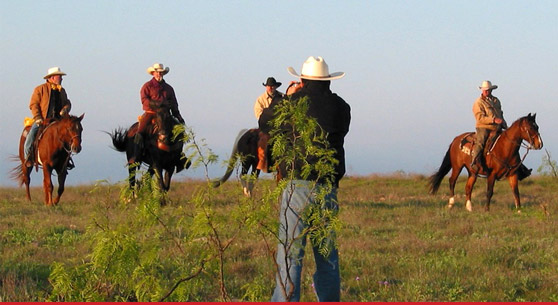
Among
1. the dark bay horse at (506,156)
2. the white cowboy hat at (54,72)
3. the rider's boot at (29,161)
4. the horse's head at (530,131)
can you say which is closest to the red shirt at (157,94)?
the white cowboy hat at (54,72)

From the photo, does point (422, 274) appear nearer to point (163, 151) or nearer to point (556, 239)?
point (556, 239)

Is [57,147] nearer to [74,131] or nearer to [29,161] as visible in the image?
[74,131]

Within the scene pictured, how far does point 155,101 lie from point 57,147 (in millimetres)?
2186

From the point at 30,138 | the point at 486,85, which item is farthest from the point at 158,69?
the point at 486,85

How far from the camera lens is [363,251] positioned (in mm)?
10273

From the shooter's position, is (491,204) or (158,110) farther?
(491,204)

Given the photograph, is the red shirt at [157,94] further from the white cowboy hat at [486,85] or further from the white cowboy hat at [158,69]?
the white cowboy hat at [486,85]

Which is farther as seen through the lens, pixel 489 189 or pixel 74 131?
pixel 489 189

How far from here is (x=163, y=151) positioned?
53.4 ft

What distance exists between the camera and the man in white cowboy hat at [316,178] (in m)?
6.51

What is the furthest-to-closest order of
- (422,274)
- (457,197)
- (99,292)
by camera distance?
(457,197)
(422,274)
(99,292)

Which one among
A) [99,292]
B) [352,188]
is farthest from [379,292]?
[352,188]

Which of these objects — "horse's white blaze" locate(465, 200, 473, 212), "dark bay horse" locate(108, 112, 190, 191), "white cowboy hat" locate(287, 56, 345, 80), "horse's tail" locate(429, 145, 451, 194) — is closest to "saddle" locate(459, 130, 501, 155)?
"horse's tail" locate(429, 145, 451, 194)

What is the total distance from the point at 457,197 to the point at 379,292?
12.3m
